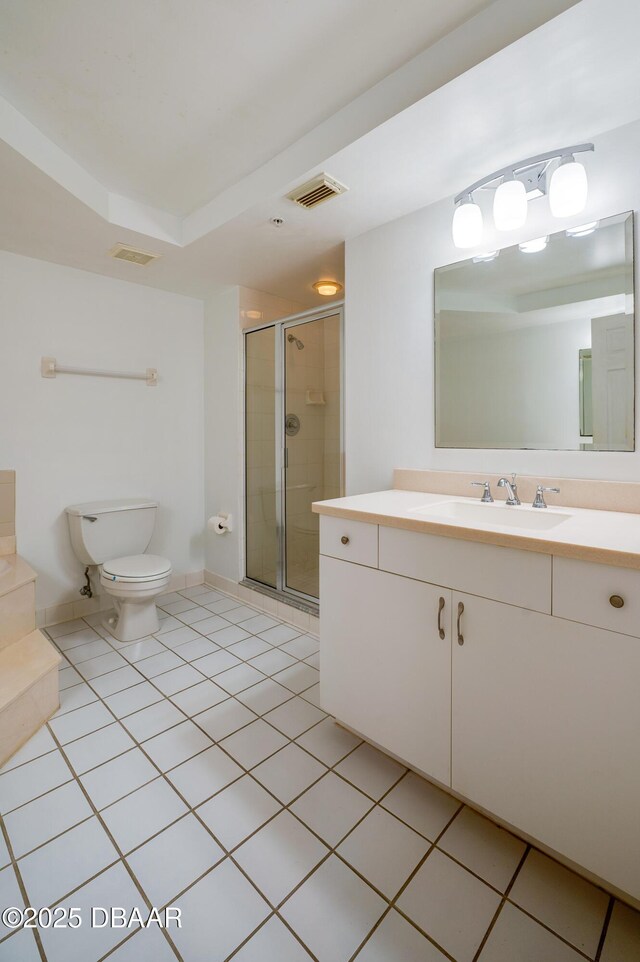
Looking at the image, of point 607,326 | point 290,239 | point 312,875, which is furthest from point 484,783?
point 290,239

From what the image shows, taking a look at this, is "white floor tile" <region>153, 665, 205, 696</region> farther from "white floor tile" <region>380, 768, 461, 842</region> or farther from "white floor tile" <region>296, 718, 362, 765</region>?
"white floor tile" <region>380, 768, 461, 842</region>

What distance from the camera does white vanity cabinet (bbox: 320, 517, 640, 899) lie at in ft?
3.12

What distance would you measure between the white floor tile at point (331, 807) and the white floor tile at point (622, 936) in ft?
1.97

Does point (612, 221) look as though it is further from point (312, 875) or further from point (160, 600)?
point (160, 600)

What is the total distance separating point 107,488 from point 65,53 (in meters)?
2.05

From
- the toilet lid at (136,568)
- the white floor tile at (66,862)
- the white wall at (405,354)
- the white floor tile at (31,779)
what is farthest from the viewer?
the toilet lid at (136,568)

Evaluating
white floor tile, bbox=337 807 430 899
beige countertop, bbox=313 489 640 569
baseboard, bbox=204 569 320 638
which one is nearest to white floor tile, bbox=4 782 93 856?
white floor tile, bbox=337 807 430 899

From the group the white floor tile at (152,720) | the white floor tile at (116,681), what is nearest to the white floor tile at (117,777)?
the white floor tile at (152,720)

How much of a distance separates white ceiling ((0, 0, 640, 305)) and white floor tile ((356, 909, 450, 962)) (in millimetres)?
2148

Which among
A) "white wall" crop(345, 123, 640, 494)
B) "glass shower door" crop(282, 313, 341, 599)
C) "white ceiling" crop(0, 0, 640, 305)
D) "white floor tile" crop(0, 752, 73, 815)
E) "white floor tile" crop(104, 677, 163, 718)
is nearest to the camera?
"white ceiling" crop(0, 0, 640, 305)

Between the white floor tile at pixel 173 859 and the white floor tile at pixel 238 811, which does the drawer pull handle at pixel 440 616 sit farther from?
the white floor tile at pixel 173 859

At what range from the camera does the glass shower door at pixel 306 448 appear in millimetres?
2605

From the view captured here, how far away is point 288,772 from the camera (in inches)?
56.5

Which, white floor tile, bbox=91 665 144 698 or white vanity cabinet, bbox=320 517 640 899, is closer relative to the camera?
white vanity cabinet, bbox=320 517 640 899
